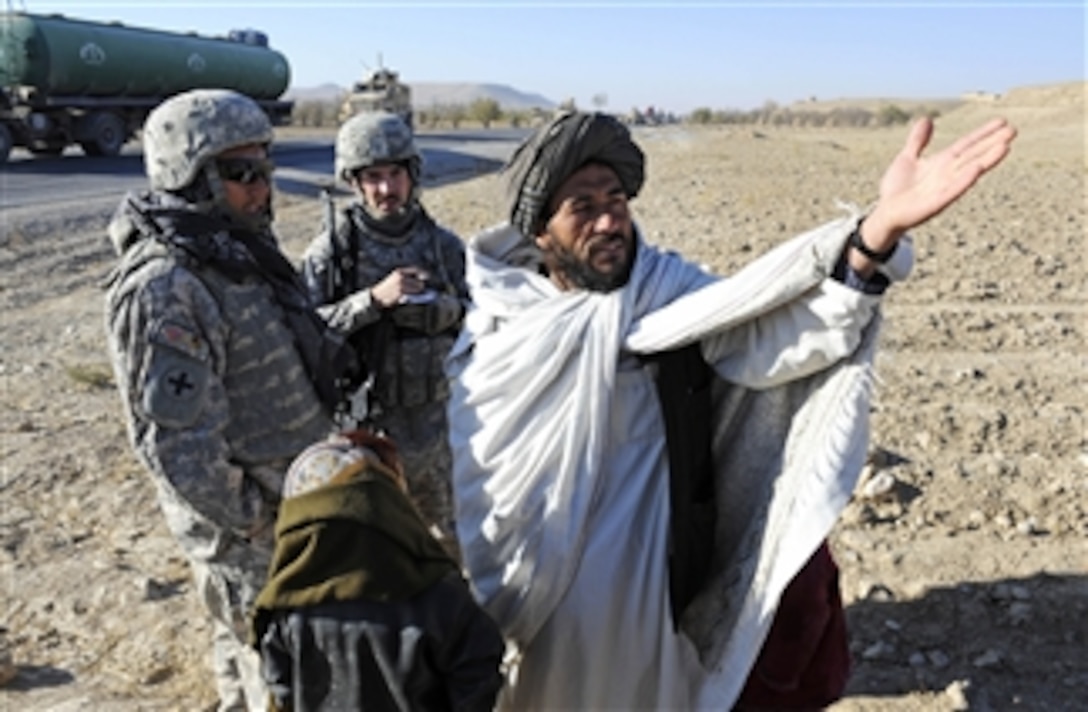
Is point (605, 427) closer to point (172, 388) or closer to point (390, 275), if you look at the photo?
point (172, 388)

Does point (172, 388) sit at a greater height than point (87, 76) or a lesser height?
lesser

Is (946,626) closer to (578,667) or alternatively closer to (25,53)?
(578,667)

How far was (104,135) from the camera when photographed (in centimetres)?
2250

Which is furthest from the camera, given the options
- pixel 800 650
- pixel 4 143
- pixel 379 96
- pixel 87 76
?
pixel 379 96

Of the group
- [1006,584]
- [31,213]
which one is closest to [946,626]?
[1006,584]

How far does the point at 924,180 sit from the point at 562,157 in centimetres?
71

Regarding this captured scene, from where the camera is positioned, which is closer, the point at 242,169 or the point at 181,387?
the point at 181,387

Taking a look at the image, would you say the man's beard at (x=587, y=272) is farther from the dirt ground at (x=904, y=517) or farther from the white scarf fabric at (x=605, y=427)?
A: the dirt ground at (x=904, y=517)

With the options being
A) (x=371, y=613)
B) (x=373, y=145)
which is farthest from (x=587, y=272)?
(x=373, y=145)

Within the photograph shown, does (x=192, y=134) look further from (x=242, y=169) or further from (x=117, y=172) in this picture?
(x=117, y=172)

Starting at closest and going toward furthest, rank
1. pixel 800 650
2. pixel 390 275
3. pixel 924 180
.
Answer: pixel 924 180
pixel 800 650
pixel 390 275

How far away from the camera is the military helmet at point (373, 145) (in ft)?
10.9

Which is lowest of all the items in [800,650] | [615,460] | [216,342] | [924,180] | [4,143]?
[800,650]

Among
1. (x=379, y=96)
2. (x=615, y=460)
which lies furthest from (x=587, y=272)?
(x=379, y=96)
